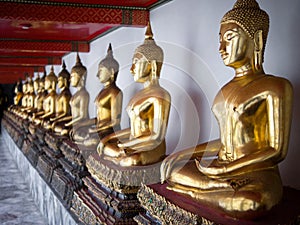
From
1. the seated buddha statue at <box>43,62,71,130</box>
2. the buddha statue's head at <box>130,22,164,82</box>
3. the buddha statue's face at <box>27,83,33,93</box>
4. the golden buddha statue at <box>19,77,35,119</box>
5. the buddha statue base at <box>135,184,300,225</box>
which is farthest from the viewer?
the buddha statue's face at <box>27,83,33,93</box>

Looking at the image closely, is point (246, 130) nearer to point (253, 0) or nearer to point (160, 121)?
point (253, 0)

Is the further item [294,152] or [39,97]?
[39,97]

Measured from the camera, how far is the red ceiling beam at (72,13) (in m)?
2.63

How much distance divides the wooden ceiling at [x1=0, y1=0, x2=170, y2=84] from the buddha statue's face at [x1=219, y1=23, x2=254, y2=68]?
1.24 metres

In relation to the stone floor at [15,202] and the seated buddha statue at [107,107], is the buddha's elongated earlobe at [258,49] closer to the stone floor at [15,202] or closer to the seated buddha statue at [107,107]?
the seated buddha statue at [107,107]

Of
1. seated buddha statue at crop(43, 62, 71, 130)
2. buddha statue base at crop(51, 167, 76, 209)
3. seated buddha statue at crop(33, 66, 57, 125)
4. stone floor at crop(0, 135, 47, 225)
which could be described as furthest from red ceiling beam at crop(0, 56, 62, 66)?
buddha statue base at crop(51, 167, 76, 209)

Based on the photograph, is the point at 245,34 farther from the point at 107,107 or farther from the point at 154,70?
the point at 107,107

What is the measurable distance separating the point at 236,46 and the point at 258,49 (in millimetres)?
85

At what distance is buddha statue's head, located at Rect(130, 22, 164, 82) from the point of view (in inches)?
88.9

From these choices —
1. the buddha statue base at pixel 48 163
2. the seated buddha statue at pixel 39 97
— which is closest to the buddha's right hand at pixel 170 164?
the buddha statue base at pixel 48 163

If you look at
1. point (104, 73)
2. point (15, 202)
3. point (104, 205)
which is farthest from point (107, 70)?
point (15, 202)

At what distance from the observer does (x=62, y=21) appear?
109 inches

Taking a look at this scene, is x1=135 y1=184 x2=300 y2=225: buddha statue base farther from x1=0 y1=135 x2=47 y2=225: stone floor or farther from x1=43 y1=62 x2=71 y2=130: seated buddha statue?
x1=43 y1=62 x2=71 y2=130: seated buddha statue

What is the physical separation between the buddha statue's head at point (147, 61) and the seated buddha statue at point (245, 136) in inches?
28.0
